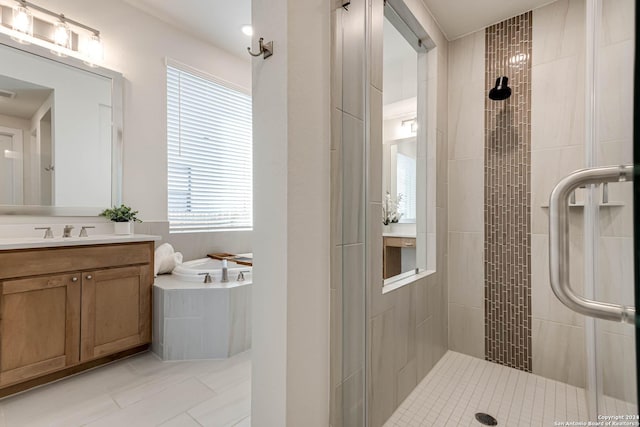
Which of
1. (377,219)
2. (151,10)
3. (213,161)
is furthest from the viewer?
(213,161)

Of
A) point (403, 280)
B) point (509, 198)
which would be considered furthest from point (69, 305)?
point (509, 198)

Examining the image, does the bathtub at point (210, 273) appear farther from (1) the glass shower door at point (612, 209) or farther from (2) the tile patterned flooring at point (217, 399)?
(1) the glass shower door at point (612, 209)

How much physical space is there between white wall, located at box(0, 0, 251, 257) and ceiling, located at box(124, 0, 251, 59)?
92mm

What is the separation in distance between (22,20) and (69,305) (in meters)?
1.97

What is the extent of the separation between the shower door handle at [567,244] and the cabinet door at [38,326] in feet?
7.82

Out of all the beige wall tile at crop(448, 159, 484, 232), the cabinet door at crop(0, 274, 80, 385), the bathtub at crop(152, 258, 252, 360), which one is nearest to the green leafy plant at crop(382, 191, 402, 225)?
the beige wall tile at crop(448, 159, 484, 232)

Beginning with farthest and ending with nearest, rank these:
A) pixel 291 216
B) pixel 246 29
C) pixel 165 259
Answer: pixel 246 29 < pixel 165 259 < pixel 291 216

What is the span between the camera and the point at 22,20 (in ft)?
6.63

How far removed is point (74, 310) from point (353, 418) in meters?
1.79

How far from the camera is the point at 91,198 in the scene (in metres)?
2.31

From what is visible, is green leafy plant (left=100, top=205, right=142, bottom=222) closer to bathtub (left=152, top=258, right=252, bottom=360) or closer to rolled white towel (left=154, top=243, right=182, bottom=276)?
rolled white towel (left=154, top=243, right=182, bottom=276)

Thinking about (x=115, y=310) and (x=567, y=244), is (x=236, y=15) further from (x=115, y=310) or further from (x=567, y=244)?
(x=567, y=244)

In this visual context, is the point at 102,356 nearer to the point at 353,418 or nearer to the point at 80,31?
the point at 353,418

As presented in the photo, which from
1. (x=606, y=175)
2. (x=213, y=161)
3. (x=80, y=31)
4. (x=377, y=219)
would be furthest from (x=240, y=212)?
(x=606, y=175)
